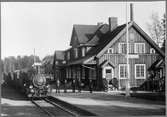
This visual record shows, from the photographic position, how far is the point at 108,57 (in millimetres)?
15531

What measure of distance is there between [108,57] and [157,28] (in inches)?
223

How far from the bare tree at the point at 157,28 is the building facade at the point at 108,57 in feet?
1.28

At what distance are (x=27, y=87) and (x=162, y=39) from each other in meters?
6.01

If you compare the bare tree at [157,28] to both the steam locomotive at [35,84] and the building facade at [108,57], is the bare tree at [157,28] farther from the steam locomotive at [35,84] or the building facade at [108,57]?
the steam locomotive at [35,84]

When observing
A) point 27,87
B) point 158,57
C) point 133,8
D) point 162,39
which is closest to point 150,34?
point 162,39

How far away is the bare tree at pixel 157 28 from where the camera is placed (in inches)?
377

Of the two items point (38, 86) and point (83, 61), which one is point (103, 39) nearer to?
point (83, 61)

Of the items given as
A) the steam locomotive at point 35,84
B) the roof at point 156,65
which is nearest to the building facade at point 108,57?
the roof at point 156,65

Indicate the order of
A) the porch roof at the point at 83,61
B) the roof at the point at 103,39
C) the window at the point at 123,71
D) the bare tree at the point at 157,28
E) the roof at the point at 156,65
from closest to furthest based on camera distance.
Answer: the bare tree at the point at 157,28, the roof at the point at 156,65, the window at the point at 123,71, the porch roof at the point at 83,61, the roof at the point at 103,39

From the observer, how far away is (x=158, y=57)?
40.9 feet

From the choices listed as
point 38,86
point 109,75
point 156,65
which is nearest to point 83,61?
point 109,75

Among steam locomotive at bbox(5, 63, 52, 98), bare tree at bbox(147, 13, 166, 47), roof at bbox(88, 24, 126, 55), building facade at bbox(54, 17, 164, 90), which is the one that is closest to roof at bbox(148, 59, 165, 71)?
building facade at bbox(54, 17, 164, 90)

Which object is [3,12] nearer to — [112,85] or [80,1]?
[80,1]

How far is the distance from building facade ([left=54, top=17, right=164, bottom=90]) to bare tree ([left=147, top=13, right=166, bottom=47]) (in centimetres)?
39
